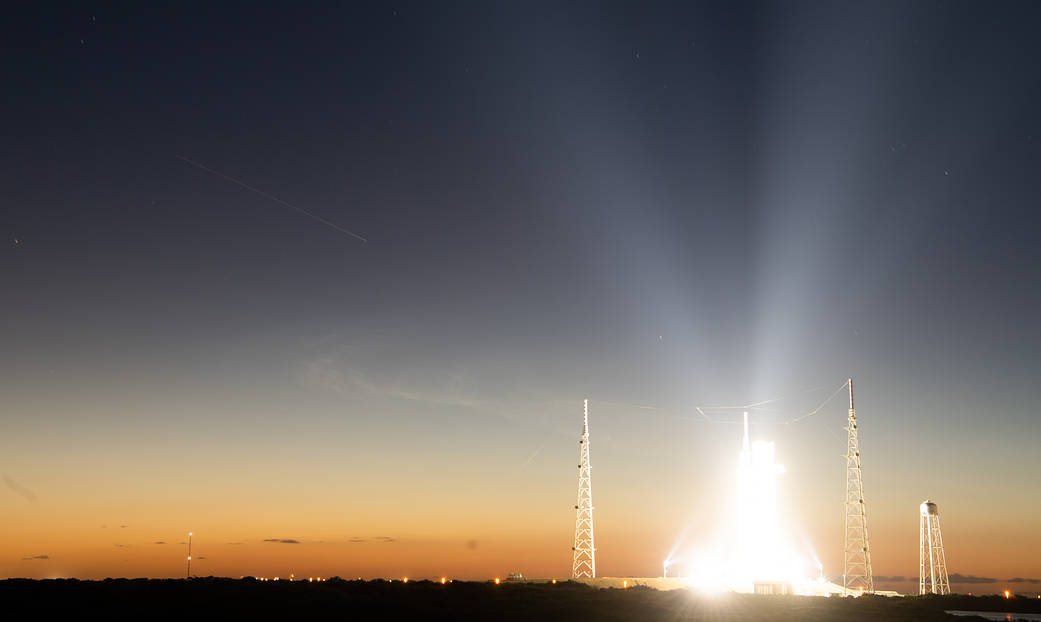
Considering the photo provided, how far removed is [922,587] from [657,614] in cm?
5527

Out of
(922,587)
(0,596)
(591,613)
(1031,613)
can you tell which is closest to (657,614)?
(591,613)

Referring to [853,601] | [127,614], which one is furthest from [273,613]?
[853,601]

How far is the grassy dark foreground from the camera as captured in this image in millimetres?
34469

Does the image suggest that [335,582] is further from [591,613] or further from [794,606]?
[794,606]

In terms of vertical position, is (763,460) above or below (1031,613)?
above

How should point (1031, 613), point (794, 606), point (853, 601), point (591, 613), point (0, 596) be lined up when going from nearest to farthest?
point (0, 596), point (591, 613), point (794, 606), point (853, 601), point (1031, 613)

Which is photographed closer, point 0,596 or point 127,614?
point 127,614

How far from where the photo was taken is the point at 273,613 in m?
34.6

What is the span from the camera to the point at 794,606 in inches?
1789

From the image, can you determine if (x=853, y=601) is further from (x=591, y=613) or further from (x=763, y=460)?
(x=763, y=460)

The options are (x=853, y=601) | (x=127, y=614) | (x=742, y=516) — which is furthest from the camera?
(x=742, y=516)

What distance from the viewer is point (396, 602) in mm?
38500

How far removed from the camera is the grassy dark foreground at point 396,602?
34469 millimetres

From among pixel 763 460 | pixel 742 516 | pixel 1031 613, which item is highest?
pixel 763 460
